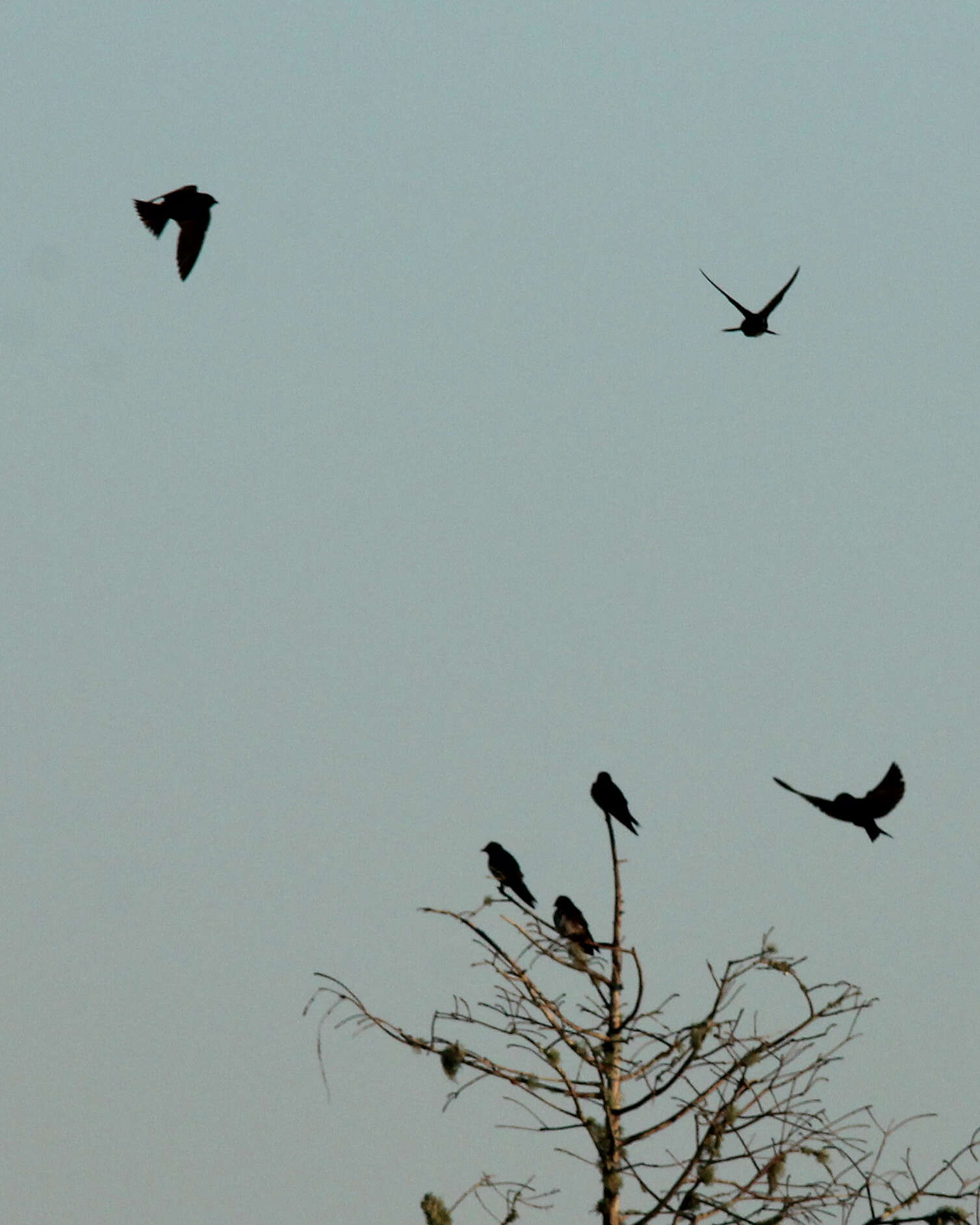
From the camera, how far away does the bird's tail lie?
1764 cm

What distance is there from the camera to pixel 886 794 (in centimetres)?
1294

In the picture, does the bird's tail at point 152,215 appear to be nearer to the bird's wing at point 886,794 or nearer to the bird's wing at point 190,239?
the bird's wing at point 190,239

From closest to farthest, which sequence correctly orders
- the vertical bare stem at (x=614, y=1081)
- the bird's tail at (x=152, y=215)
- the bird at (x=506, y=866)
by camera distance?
the vertical bare stem at (x=614, y=1081)
the bird at (x=506, y=866)
the bird's tail at (x=152, y=215)

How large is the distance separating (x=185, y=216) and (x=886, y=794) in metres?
8.28

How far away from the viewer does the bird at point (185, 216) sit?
17.8m

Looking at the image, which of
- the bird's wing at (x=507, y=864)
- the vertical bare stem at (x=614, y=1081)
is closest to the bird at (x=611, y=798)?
the bird's wing at (x=507, y=864)

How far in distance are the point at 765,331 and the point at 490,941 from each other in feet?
31.4

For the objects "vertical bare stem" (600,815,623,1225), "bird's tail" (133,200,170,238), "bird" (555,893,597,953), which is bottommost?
"vertical bare stem" (600,815,623,1225)

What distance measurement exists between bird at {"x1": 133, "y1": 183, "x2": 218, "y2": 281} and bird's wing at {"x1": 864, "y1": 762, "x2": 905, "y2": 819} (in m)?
7.66

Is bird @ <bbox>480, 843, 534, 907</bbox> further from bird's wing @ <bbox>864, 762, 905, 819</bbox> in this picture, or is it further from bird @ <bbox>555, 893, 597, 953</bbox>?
bird's wing @ <bbox>864, 762, 905, 819</bbox>

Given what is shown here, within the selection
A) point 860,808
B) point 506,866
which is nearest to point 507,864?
point 506,866

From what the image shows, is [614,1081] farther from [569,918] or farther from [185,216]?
[185,216]

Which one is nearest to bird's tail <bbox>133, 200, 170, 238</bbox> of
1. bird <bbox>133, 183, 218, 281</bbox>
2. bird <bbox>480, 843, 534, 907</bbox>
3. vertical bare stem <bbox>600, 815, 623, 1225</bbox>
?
bird <bbox>133, 183, 218, 281</bbox>

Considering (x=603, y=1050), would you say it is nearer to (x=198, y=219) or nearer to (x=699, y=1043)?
(x=699, y=1043)
